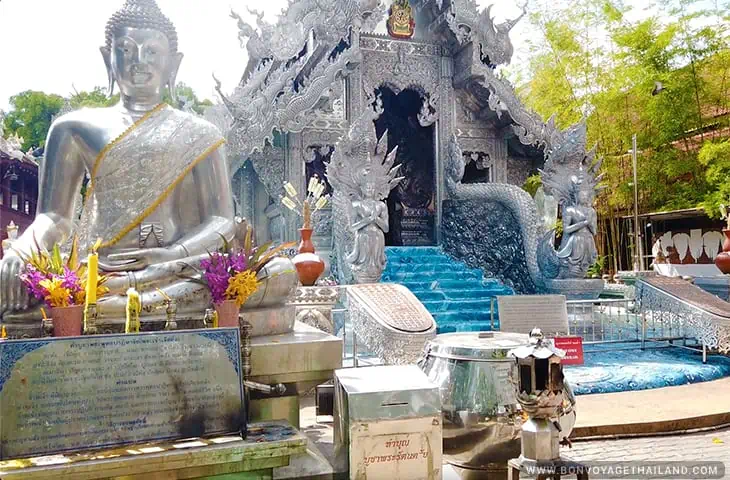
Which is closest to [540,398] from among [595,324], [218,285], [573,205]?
[218,285]

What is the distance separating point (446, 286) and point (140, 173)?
20.7ft

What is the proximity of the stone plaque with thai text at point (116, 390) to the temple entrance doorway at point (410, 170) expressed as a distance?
8910 millimetres

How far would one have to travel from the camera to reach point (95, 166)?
3.86 m

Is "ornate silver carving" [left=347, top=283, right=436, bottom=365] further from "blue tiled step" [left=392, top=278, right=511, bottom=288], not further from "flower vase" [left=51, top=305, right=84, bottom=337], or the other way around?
"flower vase" [left=51, top=305, right=84, bottom=337]

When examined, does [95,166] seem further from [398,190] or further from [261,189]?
[398,190]

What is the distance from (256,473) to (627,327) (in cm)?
694

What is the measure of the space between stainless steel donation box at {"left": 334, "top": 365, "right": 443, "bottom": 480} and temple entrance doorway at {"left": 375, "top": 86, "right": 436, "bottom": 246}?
867 cm

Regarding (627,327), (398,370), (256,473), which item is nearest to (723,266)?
(627,327)

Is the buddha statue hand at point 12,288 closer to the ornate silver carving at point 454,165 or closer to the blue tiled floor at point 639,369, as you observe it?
the blue tiled floor at point 639,369

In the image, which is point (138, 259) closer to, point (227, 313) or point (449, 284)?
point (227, 313)

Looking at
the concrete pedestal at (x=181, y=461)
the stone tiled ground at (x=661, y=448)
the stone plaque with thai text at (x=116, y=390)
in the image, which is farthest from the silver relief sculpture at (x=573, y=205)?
the stone plaque with thai text at (x=116, y=390)

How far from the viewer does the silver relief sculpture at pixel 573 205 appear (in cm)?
878

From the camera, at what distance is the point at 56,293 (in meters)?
3.02

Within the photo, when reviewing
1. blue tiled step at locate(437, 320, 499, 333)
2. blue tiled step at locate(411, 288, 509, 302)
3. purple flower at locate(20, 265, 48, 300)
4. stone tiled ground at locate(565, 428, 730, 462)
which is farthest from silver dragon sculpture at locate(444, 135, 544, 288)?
purple flower at locate(20, 265, 48, 300)
